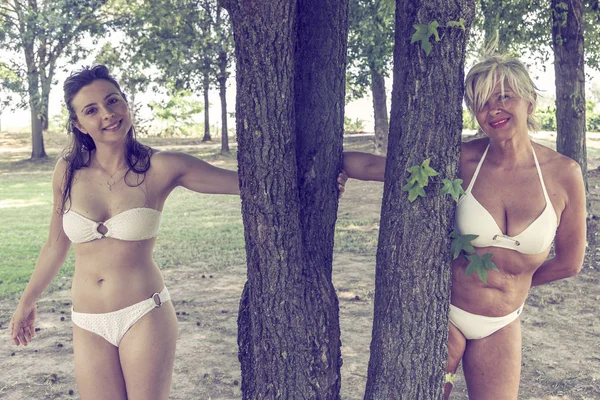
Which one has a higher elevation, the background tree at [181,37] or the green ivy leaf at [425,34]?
the background tree at [181,37]

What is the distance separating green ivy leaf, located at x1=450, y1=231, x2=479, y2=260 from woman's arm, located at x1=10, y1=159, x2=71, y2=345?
195 cm

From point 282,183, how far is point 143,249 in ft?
2.78

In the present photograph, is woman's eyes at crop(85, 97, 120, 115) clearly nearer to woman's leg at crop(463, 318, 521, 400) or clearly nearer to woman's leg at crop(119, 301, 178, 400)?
woman's leg at crop(119, 301, 178, 400)

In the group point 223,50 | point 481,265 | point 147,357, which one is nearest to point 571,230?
point 481,265

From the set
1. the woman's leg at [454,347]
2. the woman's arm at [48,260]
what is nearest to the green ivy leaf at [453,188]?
the woman's leg at [454,347]

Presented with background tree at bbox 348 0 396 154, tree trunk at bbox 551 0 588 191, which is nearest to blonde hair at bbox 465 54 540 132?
tree trunk at bbox 551 0 588 191

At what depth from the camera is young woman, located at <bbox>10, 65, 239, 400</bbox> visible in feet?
10.1

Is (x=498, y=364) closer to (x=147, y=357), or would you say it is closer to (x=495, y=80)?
(x=495, y=80)

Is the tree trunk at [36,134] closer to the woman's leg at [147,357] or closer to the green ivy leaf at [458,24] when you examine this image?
the woman's leg at [147,357]

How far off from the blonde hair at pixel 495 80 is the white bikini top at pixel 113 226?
5.40 ft

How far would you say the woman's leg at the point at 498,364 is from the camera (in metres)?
3.07

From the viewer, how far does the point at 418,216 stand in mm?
2857

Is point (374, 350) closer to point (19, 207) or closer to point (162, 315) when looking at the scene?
point (162, 315)

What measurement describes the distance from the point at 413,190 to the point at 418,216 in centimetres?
13
